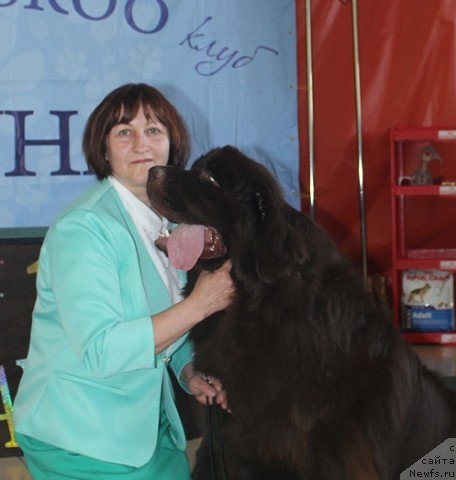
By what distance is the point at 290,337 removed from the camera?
177 cm

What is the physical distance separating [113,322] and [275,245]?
0.41 metres

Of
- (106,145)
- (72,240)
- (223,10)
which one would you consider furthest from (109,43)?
(72,240)

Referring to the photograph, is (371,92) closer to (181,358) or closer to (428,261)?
(428,261)

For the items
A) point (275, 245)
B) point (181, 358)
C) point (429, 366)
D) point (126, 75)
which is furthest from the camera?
point (126, 75)

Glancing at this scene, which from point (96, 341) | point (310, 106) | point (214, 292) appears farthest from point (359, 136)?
point (96, 341)

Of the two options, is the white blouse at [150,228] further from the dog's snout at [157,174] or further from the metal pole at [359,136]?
the metal pole at [359,136]

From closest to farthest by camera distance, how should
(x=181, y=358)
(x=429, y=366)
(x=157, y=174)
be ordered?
(x=157, y=174), (x=181, y=358), (x=429, y=366)

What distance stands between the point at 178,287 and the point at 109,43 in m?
2.26

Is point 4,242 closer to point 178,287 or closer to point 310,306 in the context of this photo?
point 178,287

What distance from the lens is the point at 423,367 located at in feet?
6.59

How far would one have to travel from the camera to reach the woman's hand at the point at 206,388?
195 centimetres

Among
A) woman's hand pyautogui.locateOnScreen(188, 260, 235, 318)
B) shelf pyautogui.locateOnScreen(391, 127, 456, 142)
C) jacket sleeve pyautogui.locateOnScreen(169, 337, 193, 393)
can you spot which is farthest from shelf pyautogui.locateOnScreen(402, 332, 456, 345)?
woman's hand pyautogui.locateOnScreen(188, 260, 235, 318)

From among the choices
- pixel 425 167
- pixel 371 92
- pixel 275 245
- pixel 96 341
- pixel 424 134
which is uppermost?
pixel 371 92

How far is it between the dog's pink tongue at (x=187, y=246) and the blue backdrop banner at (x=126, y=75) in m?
2.22
